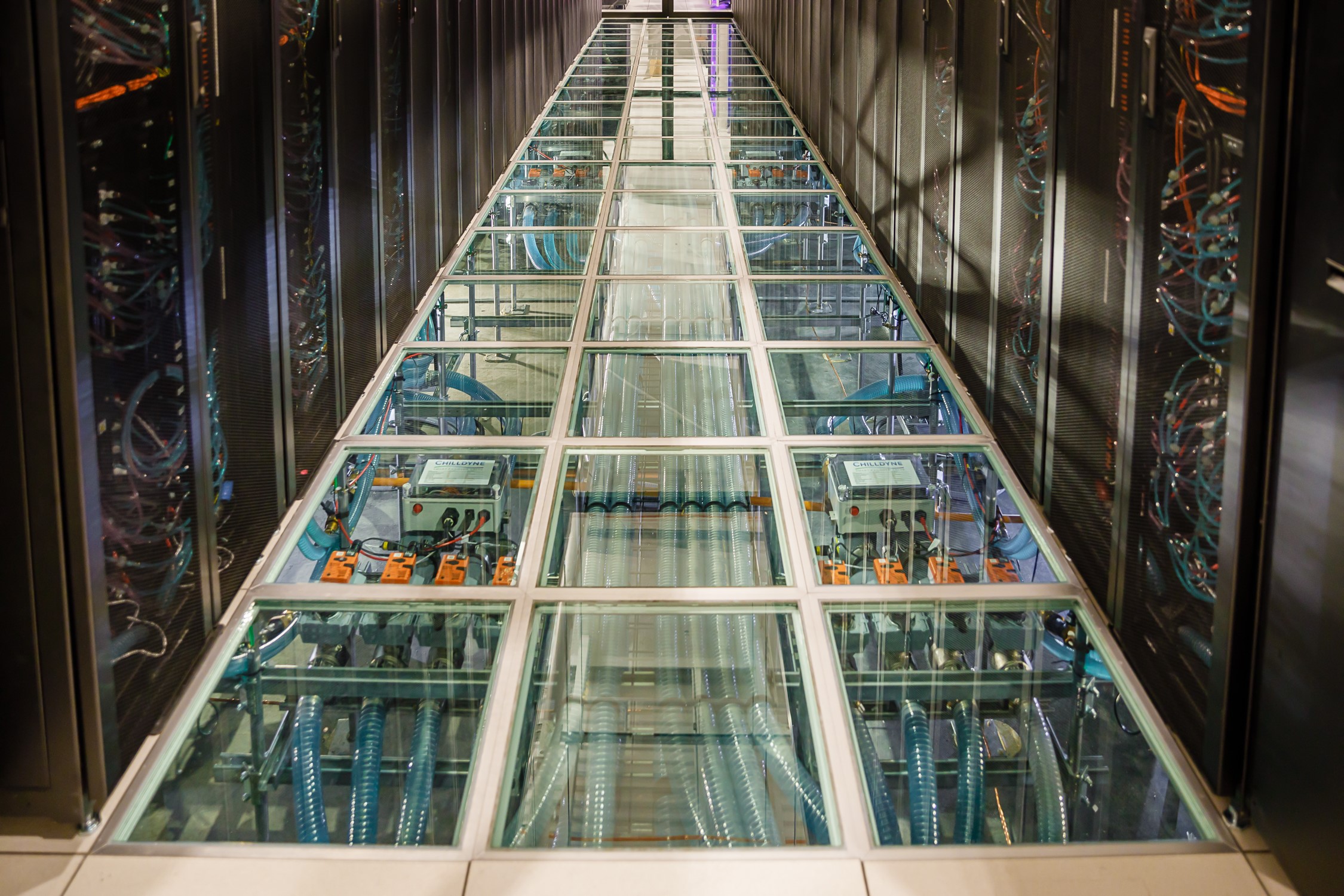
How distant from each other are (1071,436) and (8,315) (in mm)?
3166

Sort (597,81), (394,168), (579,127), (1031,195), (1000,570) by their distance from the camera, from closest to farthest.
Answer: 1. (1000,570)
2. (1031,195)
3. (394,168)
4. (579,127)
5. (597,81)

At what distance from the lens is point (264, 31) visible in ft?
12.1

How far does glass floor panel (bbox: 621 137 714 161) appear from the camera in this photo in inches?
367

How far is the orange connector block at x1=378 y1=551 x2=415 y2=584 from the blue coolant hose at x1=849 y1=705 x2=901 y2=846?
159cm

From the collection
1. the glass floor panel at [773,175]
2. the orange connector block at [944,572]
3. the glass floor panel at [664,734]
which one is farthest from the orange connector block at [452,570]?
the glass floor panel at [773,175]

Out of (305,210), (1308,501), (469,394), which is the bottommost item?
(469,394)

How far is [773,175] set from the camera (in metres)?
8.73

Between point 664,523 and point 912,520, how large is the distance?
998mm

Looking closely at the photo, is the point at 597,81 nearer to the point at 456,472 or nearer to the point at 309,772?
the point at 456,472

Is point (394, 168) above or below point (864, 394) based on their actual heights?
above

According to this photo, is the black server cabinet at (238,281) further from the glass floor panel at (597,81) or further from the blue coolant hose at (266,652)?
the glass floor panel at (597,81)

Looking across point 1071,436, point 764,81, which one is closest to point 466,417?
point 1071,436

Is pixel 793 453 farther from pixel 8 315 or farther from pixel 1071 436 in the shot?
pixel 8 315

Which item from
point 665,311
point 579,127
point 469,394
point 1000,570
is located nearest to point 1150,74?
point 1000,570
